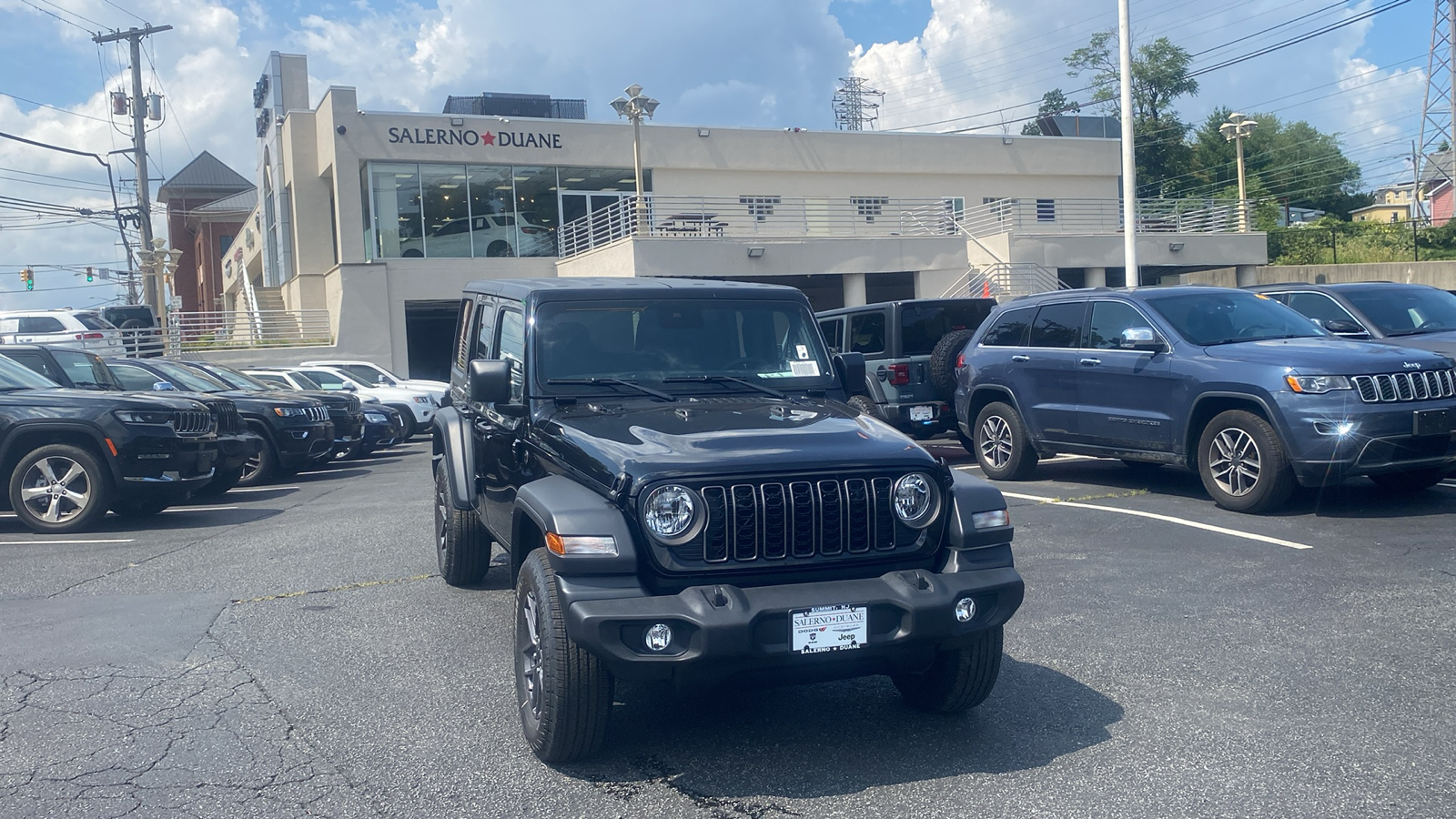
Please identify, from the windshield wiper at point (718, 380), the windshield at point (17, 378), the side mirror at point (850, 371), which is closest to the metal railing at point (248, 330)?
the windshield at point (17, 378)

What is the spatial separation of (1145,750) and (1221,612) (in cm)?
218

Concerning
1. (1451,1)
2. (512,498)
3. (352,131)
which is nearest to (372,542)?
(512,498)

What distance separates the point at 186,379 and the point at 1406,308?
13.9m

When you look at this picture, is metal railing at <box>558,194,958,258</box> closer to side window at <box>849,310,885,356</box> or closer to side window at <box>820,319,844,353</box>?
side window at <box>820,319,844,353</box>

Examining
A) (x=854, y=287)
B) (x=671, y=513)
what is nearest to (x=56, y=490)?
(x=671, y=513)

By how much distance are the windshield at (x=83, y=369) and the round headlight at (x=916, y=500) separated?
10.4 m

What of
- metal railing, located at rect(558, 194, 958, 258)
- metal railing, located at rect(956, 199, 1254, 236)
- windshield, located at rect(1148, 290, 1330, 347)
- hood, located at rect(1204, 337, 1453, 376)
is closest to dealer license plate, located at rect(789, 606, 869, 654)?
hood, located at rect(1204, 337, 1453, 376)

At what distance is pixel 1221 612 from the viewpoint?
6371 millimetres

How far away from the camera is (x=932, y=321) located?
14086 mm

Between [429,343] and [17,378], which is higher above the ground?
[429,343]

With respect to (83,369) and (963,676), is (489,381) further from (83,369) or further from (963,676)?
(83,369)

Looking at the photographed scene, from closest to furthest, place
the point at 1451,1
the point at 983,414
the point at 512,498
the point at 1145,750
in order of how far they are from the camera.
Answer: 1. the point at 1145,750
2. the point at 512,498
3. the point at 983,414
4. the point at 1451,1

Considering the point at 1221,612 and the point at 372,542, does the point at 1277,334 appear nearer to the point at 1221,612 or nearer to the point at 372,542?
the point at 1221,612

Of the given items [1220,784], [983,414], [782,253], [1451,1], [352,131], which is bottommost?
[1220,784]
